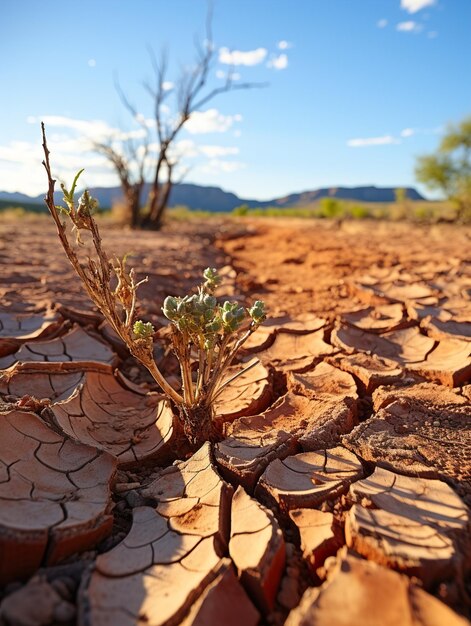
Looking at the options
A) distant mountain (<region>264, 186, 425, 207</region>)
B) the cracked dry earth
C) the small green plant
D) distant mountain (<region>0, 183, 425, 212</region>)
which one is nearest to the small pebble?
the cracked dry earth

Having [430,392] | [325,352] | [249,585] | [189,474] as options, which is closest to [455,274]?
[325,352]

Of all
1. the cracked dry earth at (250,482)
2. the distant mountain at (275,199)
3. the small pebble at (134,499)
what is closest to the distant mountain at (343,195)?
the distant mountain at (275,199)

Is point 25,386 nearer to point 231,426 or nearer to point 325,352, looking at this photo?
point 231,426

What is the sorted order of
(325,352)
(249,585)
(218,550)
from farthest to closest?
(325,352) < (218,550) < (249,585)

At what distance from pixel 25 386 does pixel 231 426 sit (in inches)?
34.9

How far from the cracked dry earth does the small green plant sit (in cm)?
16

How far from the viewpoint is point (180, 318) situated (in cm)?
155

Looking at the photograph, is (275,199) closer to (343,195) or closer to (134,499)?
(343,195)

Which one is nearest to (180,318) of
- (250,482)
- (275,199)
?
(250,482)

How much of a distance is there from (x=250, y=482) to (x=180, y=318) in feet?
1.85

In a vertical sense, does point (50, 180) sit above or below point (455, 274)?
above

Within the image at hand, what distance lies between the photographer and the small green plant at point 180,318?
1515 millimetres

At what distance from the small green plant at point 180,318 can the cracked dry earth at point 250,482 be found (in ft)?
0.52

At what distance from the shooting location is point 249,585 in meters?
1.05
